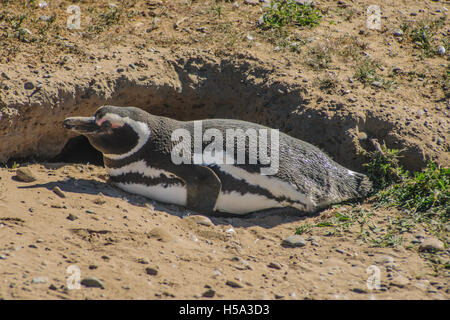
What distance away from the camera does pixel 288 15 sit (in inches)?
253

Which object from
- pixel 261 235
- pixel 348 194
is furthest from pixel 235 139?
pixel 348 194

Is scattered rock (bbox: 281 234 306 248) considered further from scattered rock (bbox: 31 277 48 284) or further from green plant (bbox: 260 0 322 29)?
green plant (bbox: 260 0 322 29)

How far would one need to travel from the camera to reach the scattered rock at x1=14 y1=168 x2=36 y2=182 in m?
4.33

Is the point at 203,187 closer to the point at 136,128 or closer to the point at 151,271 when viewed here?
the point at 136,128

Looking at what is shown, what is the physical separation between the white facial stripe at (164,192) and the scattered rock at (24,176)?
80 centimetres

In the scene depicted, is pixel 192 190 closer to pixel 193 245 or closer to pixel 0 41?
pixel 193 245

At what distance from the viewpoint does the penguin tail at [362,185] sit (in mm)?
4816

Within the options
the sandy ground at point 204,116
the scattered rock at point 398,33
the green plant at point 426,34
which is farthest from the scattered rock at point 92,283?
the scattered rock at point 398,33

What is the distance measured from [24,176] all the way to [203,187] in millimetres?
1469

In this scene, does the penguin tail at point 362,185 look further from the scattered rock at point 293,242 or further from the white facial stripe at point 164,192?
the white facial stripe at point 164,192

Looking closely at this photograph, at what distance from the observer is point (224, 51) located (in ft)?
19.1

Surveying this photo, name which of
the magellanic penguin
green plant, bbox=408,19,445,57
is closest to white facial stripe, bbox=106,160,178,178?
the magellanic penguin

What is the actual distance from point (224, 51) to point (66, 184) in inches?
93.7

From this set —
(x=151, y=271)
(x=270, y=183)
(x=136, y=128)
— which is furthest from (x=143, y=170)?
(x=151, y=271)
